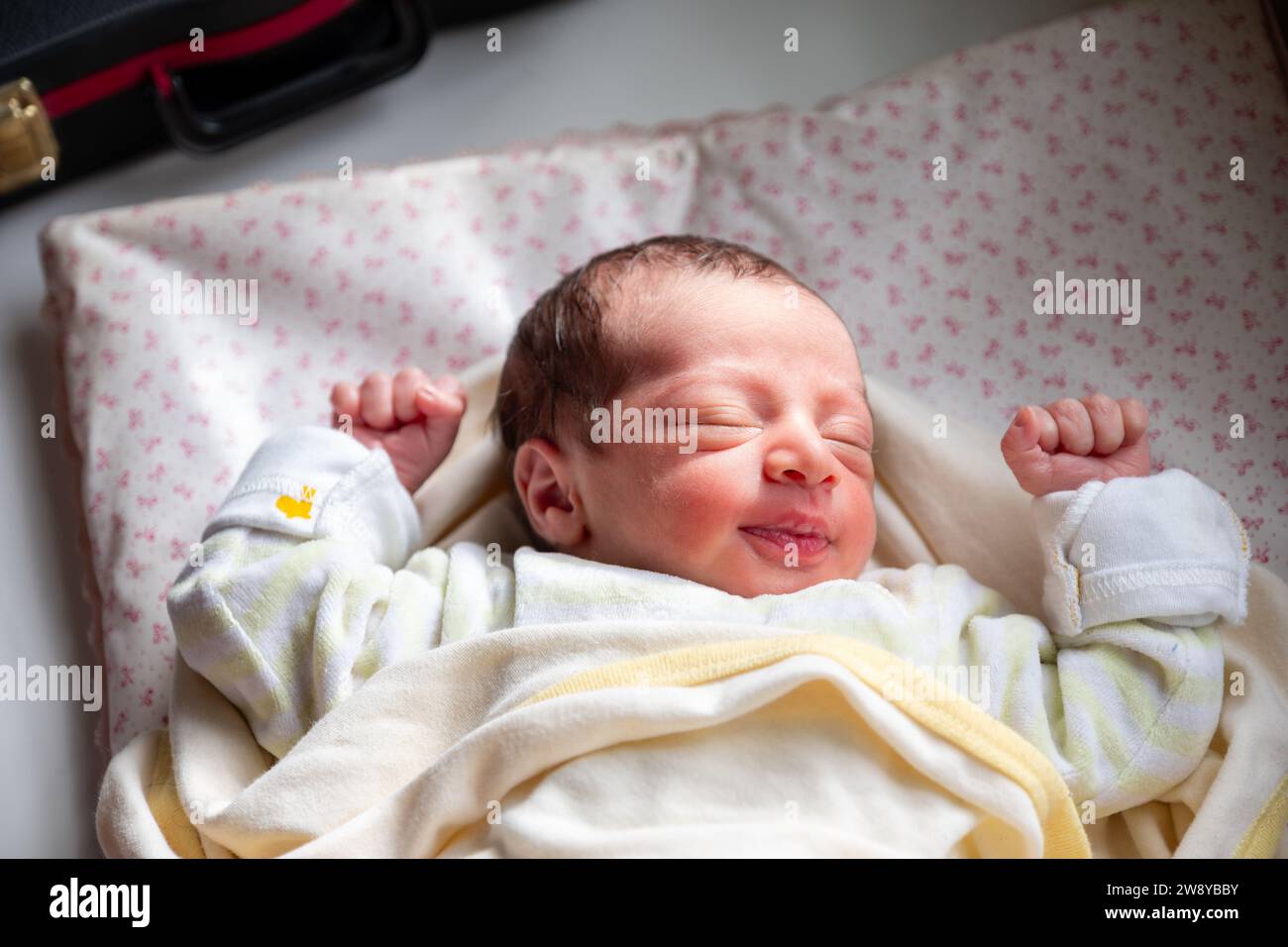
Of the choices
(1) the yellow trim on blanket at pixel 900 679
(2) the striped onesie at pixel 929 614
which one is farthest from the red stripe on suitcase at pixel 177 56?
(1) the yellow trim on blanket at pixel 900 679

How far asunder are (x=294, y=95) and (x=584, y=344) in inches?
26.4

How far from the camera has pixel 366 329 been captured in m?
1.62

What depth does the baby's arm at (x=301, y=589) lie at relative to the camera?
122cm

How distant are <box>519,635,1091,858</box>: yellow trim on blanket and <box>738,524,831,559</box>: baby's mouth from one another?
0.13 m

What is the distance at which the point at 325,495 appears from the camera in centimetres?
133

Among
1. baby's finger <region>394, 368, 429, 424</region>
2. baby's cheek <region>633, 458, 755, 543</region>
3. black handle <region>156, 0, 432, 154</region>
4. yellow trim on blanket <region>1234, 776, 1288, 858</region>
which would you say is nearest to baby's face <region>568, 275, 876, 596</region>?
baby's cheek <region>633, 458, 755, 543</region>

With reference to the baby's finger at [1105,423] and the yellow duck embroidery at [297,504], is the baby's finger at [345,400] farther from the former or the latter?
the baby's finger at [1105,423]

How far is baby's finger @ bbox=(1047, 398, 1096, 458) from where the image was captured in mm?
1301

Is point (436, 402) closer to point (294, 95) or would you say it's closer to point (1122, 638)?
point (294, 95)

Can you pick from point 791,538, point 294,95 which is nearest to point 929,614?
point 791,538

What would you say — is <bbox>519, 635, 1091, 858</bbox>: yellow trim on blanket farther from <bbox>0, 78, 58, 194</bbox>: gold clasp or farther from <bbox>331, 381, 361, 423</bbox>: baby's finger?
<bbox>0, 78, 58, 194</bbox>: gold clasp

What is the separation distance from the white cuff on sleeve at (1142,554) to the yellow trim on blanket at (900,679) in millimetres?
167

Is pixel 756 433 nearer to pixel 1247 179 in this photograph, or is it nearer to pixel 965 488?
pixel 965 488
